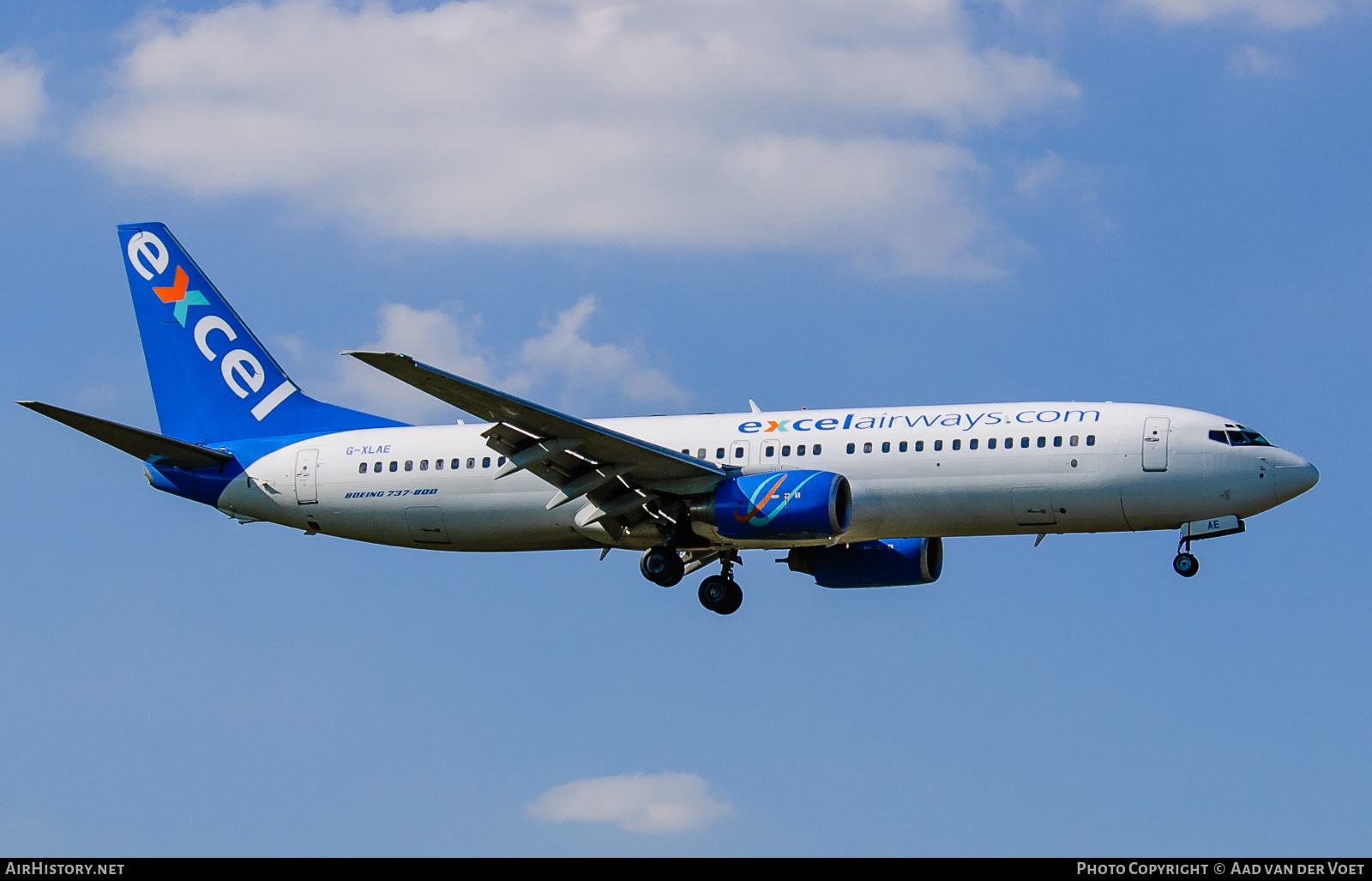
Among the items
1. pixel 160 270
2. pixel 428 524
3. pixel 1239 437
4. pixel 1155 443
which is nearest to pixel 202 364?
pixel 160 270

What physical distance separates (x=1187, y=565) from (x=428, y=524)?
59.6 feet

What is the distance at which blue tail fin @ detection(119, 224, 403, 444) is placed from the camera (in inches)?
1855

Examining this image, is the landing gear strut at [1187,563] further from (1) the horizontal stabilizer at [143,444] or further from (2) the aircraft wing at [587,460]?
(1) the horizontal stabilizer at [143,444]

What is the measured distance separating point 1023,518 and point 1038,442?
5.74 ft

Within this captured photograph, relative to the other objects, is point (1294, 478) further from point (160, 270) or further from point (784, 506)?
point (160, 270)

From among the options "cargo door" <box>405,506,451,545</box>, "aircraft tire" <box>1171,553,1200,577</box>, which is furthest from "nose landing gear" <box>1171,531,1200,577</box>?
"cargo door" <box>405,506,451,545</box>

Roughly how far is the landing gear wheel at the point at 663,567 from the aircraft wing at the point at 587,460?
3.42 ft

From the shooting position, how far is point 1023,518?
3994cm

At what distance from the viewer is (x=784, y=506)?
39688mm

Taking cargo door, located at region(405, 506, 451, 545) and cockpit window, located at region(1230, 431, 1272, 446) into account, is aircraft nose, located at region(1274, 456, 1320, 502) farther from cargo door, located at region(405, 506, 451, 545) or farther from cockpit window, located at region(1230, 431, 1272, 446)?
cargo door, located at region(405, 506, 451, 545)

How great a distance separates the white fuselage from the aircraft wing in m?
1.19
